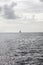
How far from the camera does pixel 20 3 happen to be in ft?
11.7

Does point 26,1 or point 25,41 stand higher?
point 26,1

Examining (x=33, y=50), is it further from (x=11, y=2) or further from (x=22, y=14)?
(x=11, y=2)

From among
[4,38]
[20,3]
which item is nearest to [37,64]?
[4,38]

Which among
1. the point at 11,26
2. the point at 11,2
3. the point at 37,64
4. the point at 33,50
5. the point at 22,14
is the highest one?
the point at 11,2

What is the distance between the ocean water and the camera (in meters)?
3.59

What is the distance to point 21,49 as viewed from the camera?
368 cm

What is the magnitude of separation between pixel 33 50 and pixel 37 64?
27 centimetres

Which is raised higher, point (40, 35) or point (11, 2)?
point (11, 2)

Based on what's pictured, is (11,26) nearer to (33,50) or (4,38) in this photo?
(4,38)

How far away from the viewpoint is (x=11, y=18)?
141 inches

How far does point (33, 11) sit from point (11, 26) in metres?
0.50

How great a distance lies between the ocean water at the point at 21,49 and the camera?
3.59 metres

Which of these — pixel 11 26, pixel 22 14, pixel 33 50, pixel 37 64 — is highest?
pixel 22 14

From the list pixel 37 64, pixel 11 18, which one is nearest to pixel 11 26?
pixel 11 18
